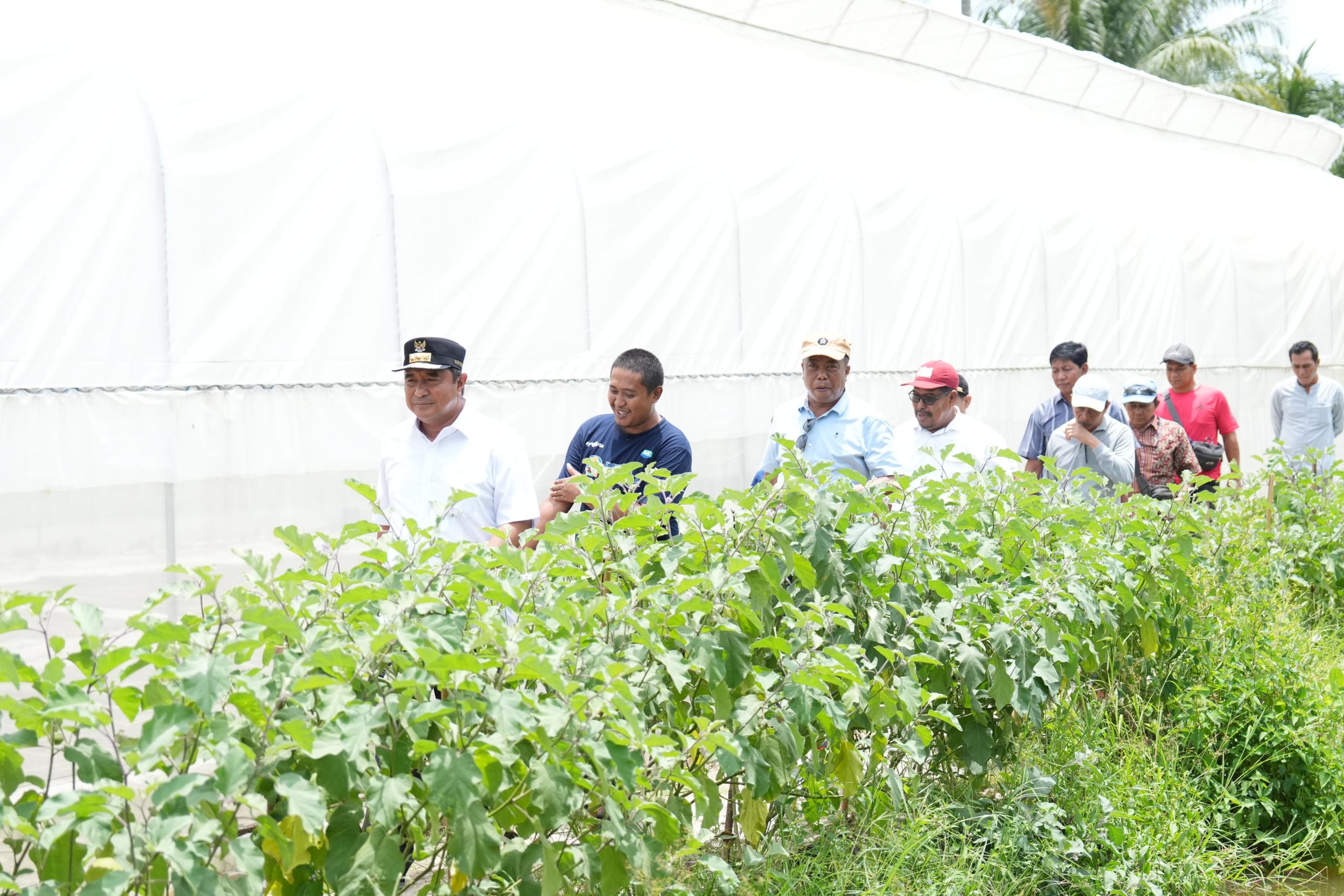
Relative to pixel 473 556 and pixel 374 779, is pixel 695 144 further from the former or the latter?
pixel 374 779

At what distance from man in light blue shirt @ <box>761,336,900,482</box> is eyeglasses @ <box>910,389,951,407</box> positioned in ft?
1.30

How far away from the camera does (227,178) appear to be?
5773 mm

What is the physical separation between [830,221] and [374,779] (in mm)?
7578

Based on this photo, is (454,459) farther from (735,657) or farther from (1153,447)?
(1153,447)

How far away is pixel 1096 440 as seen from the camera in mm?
6414

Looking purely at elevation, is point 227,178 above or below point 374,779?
above

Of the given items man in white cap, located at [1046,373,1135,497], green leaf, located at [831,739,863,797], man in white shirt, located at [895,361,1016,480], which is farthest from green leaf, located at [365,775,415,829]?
man in white cap, located at [1046,373,1135,497]

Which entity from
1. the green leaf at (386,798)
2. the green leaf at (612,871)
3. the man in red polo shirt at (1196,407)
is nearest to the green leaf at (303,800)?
the green leaf at (386,798)

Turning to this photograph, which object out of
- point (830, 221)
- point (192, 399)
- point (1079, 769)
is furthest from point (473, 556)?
point (830, 221)

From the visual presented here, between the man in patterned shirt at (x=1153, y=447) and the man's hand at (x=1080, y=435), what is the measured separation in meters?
0.46

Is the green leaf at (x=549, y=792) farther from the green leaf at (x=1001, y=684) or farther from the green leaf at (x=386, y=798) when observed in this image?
the green leaf at (x=1001, y=684)

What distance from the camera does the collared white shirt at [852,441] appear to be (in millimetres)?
5391

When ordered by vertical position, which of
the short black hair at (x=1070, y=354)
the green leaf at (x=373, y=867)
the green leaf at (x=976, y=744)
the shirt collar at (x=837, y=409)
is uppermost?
the short black hair at (x=1070, y=354)

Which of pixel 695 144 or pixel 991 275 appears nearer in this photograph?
pixel 695 144
